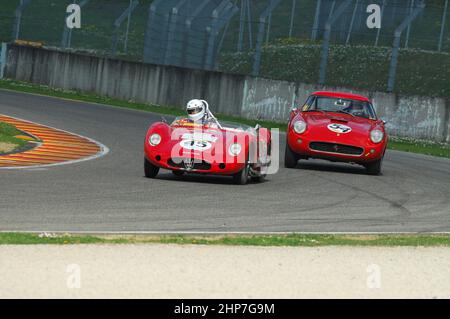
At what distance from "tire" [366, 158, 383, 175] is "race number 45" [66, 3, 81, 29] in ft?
54.0

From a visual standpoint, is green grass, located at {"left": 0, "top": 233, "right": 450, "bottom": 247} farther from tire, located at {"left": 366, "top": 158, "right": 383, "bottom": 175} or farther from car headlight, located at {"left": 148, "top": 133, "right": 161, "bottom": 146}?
tire, located at {"left": 366, "top": 158, "right": 383, "bottom": 175}

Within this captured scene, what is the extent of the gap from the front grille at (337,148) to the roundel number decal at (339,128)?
0.68 ft

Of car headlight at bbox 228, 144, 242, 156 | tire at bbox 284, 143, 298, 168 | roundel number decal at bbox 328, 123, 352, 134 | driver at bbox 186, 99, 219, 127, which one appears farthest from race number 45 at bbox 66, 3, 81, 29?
car headlight at bbox 228, 144, 242, 156

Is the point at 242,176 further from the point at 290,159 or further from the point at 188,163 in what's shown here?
the point at 290,159

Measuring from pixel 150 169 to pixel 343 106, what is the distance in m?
4.35

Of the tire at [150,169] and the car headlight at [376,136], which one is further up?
the car headlight at [376,136]

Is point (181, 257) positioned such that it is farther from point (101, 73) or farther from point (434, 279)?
point (101, 73)

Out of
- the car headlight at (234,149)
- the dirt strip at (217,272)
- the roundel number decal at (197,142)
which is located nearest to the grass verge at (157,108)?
the car headlight at (234,149)

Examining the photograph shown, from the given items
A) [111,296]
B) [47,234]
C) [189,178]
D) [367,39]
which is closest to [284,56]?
[367,39]

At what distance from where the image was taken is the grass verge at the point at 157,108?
23.6 m

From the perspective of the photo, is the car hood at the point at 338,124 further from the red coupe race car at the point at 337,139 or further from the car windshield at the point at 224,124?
the car windshield at the point at 224,124

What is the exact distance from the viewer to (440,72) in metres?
28.5

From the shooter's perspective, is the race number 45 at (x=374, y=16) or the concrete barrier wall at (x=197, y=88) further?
the race number 45 at (x=374, y=16)

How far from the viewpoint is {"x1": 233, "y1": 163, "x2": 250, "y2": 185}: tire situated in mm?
14531
